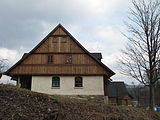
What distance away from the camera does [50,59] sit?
26.0 m

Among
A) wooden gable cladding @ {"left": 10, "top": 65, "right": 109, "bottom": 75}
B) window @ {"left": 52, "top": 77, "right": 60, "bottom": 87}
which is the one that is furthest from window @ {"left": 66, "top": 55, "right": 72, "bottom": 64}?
window @ {"left": 52, "top": 77, "right": 60, "bottom": 87}

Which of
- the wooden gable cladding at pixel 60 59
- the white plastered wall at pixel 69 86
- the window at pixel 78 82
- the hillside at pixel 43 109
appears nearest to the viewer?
the hillside at pixel 43 109

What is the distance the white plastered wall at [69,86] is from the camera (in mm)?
25188

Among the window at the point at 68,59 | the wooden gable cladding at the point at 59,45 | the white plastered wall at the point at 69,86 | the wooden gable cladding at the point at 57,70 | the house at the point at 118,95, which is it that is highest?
the wooden gable cladding at the point at 59,45

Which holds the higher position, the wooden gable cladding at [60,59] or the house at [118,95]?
the wooden gable cladding at [60,59]

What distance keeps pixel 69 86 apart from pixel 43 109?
15.8 meters

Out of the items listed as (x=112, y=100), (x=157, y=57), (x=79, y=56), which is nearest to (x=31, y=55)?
(x=79, y=56)

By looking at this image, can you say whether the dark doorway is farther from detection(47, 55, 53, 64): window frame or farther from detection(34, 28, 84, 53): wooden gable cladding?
detection(34, 28, 84, 53): wooden gable cladding

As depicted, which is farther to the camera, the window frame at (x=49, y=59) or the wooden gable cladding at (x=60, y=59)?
the window frame at (x=49, y=59)

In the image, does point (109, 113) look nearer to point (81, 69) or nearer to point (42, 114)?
point (42, 114)

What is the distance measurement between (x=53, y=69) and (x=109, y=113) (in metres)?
13.7

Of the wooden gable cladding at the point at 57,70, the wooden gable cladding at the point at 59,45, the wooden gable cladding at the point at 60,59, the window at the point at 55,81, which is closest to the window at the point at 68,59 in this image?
the wooden gable cladding at the point at 60,59

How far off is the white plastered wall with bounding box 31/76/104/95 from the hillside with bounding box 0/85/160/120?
37.3ft

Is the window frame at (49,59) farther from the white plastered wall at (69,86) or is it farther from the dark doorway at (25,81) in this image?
the dark doorway at (25,81)
